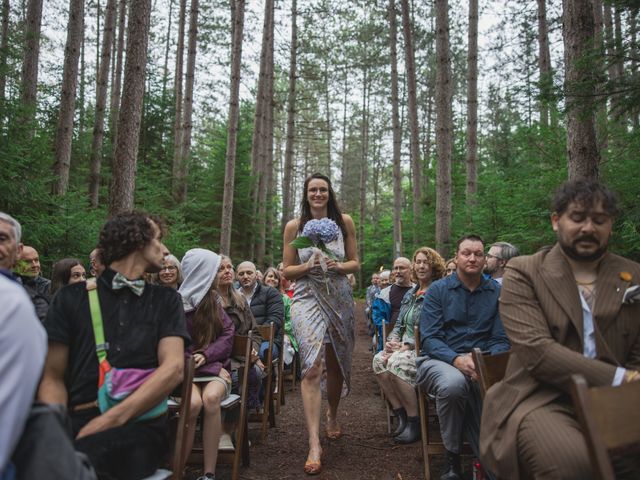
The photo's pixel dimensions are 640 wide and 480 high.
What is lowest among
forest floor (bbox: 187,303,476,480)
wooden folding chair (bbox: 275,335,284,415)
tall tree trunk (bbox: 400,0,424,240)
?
forest floor (bbox: 187,303,476,480)

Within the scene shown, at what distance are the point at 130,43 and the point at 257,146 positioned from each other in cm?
1069

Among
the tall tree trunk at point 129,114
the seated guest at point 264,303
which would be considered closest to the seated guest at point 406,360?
the seated guest at point 264,303

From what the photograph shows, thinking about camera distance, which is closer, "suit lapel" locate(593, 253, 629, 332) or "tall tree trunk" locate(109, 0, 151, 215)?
"suit lapel" locate(593, 253, 629, 332)

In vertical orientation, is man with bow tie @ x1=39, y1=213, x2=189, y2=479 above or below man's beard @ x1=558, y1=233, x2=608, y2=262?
below

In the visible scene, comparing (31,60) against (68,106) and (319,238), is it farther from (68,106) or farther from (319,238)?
(319,238)

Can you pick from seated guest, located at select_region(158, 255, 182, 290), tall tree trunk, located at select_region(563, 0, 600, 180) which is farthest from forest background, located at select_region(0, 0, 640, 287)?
seated guest, located at select_region(158, 255, 182, 290)

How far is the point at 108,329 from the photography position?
2.61 m

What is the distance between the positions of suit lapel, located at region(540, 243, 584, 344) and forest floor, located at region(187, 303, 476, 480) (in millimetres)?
2323

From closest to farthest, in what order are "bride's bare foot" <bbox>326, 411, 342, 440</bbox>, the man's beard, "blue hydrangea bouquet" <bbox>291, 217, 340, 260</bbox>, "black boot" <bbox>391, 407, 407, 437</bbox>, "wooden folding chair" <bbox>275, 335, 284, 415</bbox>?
the man's beard, "blue hydrangea bouquet" <bbox>291, 217, 340, 260</bbox>, "bride's bare foot" <bbox>326, 411, 342, 440</bbox>, "black boot" <bbox>391, 407, 407, 437</bbox>, "wooden folding chair" <bbox>275, 335, 284, 415</bbox>

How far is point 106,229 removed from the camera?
2.82 metres

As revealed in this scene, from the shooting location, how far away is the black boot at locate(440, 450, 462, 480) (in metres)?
3.92

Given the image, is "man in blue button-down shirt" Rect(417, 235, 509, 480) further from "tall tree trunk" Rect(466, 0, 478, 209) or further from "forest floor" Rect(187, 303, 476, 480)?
"tall tree trunk" Rect(466, 0, 478, 209)

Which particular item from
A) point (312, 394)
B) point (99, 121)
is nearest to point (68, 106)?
point (99, 121)

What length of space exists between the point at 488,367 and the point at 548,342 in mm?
840
